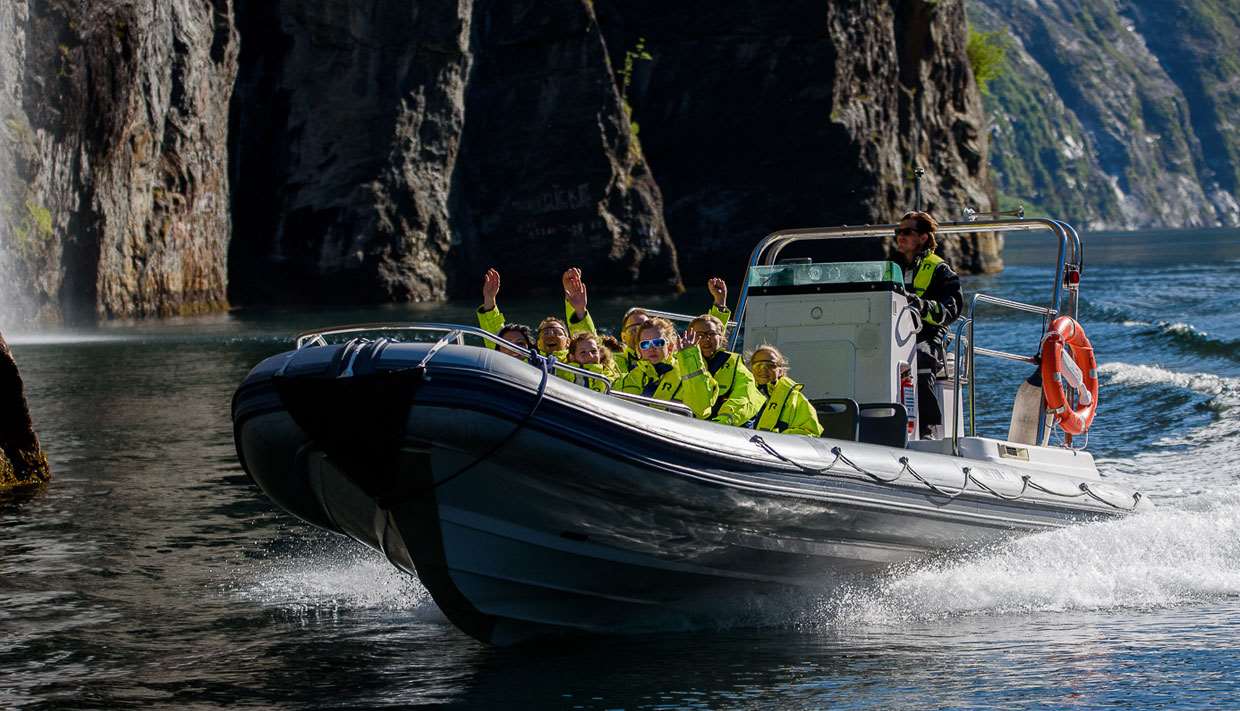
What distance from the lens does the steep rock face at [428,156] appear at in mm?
43438

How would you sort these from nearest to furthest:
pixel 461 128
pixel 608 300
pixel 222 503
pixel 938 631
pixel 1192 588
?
pixel 938 631, pixel 1192 588, pixel 222 503, pixel 608 300, pixel 461 128

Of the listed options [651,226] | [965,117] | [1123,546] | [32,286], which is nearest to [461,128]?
[651,226]

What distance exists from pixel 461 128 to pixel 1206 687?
1647 inches

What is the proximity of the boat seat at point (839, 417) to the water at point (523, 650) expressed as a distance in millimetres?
858

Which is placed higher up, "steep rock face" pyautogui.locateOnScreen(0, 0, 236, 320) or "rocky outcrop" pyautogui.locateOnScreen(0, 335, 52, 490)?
"steep rock face" pyautogui.locateOnScreen(0, 0, 236, 320)

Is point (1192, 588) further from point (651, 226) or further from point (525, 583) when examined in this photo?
point (651, 226)

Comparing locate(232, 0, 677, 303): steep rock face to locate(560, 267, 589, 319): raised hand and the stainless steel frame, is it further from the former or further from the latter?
the stainless steel frame

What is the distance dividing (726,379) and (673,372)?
29 centimetres

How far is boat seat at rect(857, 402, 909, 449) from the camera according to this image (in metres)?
8.84

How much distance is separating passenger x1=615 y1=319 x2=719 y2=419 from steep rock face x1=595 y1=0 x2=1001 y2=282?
44.1m

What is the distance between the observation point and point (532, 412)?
6.97 meters

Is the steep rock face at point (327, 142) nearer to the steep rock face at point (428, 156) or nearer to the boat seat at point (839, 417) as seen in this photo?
the steep rock face at point (428, 156)

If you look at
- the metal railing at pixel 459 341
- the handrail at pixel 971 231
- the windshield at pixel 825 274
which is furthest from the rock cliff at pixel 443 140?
the metal railing at pixel 459 341

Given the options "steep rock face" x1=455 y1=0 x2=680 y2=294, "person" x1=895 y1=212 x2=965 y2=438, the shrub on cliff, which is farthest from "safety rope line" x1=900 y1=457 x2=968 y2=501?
the shrub on cliff
